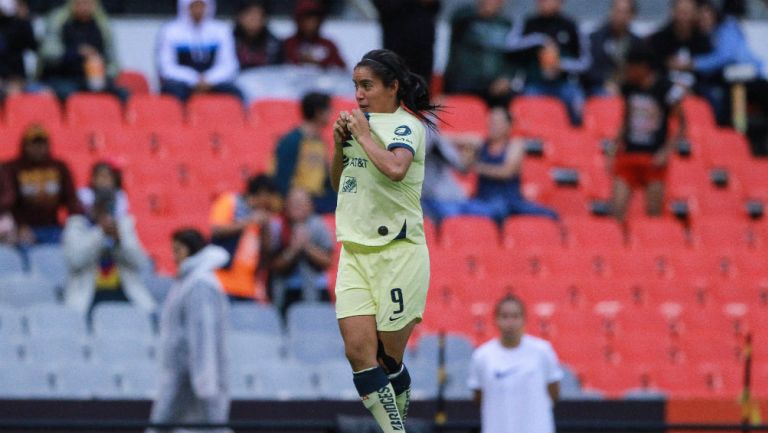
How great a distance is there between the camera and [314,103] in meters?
11.9

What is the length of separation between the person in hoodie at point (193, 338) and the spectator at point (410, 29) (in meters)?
4.26

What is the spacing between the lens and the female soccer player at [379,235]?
6227 millimetres

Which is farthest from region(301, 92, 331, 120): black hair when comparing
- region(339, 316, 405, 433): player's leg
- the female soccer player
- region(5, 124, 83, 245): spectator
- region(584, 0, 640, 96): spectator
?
region(339, 316, 405, 433): player's leg

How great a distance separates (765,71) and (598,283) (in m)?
5.13

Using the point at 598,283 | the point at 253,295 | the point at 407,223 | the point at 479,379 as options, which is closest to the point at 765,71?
the point at 598,283

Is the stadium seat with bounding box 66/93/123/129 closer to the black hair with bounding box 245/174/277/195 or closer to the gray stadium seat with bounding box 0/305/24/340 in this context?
the black hair with bounding box 245/174/277/195

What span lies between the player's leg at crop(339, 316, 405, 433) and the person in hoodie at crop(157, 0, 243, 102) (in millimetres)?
8184

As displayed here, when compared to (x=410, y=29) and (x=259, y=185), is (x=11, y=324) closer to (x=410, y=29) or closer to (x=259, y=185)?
(x=259, y=185)

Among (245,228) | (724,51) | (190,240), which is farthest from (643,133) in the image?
(190,240)

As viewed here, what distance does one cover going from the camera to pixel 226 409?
9.66 m

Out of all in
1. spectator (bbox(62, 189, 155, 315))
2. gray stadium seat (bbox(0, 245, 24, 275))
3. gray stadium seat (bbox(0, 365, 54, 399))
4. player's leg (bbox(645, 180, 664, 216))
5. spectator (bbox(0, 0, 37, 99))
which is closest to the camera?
gray stadium seat (bbox(0, 365, 54, 399))

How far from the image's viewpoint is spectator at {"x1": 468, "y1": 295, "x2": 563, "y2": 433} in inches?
361

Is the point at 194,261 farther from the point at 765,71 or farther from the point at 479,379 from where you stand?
the point at 765,71

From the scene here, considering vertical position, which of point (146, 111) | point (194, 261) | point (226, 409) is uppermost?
point (146, 111)
